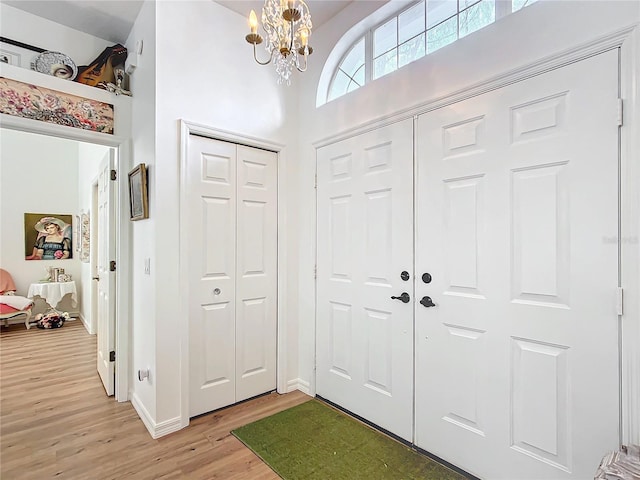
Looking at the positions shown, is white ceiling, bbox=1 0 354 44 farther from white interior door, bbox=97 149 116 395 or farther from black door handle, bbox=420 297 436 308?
black door handle, bbox=420 297 436 308

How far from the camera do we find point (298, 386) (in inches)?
115

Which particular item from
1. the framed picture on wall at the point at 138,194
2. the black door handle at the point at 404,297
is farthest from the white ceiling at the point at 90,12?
the black door handle at the point at 404,297

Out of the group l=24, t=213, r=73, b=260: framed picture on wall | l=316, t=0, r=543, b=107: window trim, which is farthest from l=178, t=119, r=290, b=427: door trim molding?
l=24, t=213, r=73, b=260: framed picture on wall

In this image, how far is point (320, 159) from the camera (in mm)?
2732

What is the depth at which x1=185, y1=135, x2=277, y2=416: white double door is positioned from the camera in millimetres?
2422

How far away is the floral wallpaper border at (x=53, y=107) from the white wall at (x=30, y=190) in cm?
421

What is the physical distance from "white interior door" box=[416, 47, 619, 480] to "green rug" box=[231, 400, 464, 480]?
0.18 meters

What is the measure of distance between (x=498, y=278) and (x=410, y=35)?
5.62 ft

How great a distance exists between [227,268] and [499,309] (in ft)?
6.15

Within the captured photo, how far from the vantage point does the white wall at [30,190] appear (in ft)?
17.5

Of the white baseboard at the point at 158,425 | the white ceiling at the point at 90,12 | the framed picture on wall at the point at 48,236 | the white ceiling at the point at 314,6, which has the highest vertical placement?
the white ceiling at the point at 314,6

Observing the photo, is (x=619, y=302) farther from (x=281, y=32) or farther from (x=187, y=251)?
(x=187, y=251)

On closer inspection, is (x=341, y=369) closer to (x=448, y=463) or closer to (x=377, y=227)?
(x=448, y=463)

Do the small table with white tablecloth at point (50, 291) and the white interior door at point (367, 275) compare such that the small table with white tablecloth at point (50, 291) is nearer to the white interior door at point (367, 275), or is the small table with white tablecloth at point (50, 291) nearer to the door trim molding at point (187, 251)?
the door trim molding at point (187, 251)
